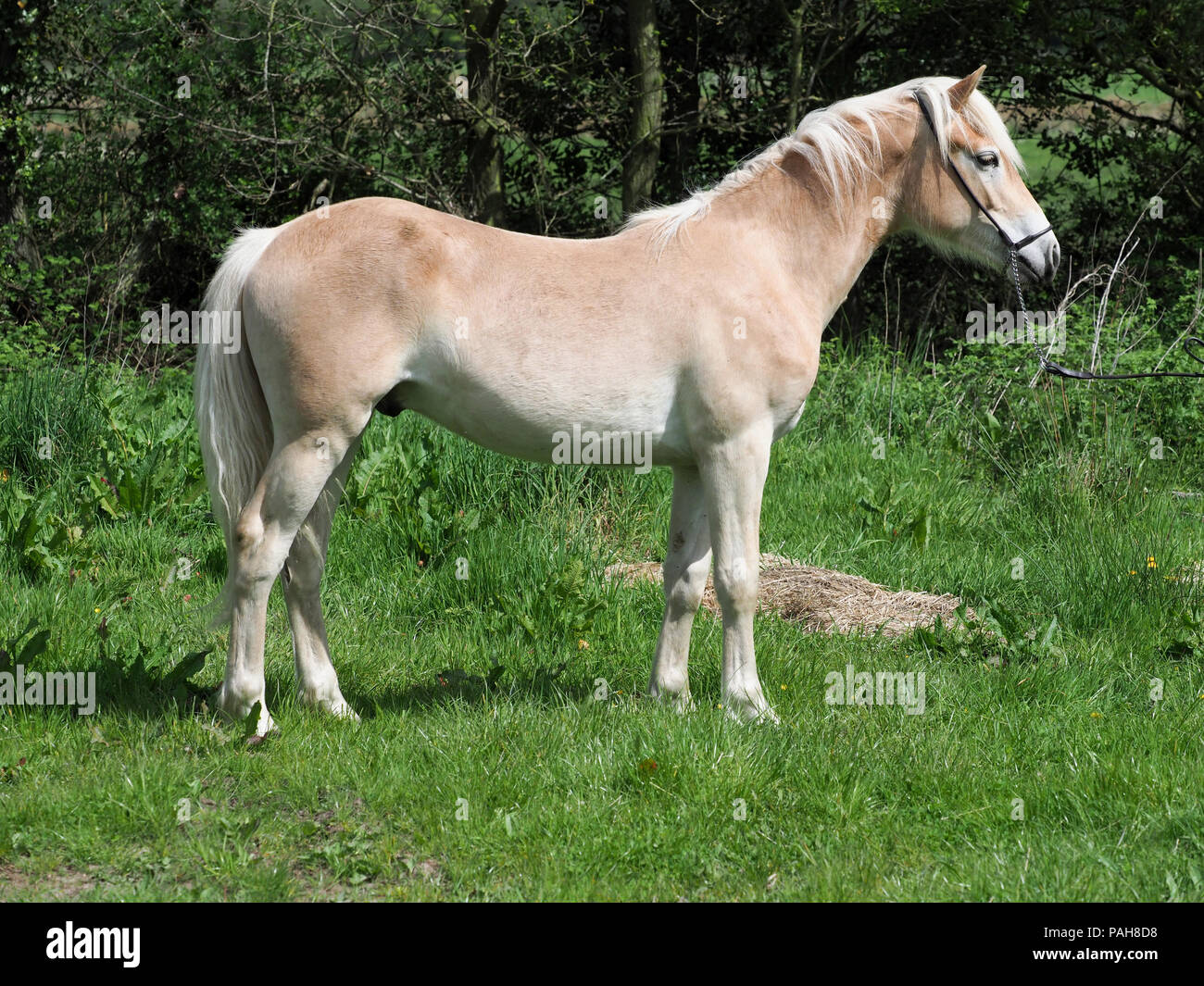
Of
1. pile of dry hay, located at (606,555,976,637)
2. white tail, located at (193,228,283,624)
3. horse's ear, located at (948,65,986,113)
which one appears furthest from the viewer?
pile of dry hay, located at (606,555,976,637)

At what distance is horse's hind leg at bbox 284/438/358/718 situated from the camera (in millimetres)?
4258

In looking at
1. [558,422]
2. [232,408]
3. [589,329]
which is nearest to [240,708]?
[232,408]

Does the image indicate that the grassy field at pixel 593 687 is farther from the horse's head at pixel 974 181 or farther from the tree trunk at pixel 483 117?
the tree trunk at pixel 483 117

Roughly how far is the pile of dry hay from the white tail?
6.74 feet

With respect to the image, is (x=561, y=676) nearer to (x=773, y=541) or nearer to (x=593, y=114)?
(x=773, y=541)

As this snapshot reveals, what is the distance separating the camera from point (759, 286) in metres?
4.05

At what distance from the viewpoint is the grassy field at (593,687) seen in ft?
10.9

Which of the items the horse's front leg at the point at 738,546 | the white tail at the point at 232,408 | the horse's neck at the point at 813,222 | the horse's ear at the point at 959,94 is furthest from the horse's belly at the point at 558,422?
the horse's ear at the point at 959,94

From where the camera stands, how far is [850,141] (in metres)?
4.18

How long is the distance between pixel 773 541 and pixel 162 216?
23.9ft

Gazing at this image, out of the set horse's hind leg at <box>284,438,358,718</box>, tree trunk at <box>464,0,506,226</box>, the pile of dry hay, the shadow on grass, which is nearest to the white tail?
horse's hind leg at <box>284,438,358,718</box>

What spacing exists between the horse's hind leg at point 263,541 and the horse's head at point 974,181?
232cm

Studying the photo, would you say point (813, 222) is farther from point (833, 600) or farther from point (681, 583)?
point (833, 600)

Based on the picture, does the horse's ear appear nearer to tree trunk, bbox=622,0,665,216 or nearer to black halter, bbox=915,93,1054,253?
black halter, bbox=915,93,1054,253
